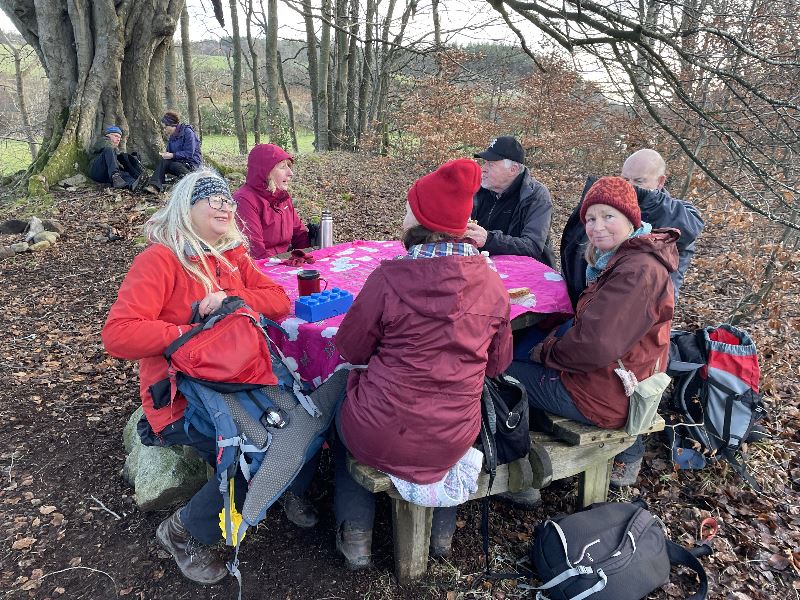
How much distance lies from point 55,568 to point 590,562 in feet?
7.97

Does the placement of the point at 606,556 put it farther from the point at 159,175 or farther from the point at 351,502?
the point at 159,175

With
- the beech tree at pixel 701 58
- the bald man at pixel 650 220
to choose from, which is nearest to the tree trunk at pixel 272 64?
the beech tree at pixel 701 58

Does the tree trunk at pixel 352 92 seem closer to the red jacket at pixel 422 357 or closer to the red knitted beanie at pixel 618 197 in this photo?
the red knitted beanie at pixel 618 197

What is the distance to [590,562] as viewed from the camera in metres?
2.31

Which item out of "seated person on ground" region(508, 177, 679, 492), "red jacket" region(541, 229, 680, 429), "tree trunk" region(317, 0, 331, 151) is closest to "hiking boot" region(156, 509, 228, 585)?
"seated person on ground" region(508, 177, 679, 492)

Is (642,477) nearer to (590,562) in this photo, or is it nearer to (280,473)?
(590,562)

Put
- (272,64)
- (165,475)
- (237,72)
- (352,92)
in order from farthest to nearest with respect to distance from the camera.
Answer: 1. (352,92)
2. (237,72)
3. (272,64)
4. (165,475)

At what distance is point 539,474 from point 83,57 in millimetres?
9121

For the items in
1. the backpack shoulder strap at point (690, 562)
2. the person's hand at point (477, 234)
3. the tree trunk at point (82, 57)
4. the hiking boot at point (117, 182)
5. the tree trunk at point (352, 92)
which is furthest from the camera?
the tree trunk at point (352, 92)

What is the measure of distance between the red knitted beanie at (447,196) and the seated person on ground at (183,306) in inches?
36.1

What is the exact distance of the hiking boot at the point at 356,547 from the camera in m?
2.47

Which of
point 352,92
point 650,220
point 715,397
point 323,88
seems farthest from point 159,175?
point 352,92

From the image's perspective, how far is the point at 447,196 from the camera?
6.99ft

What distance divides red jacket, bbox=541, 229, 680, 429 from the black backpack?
17.5 inches
